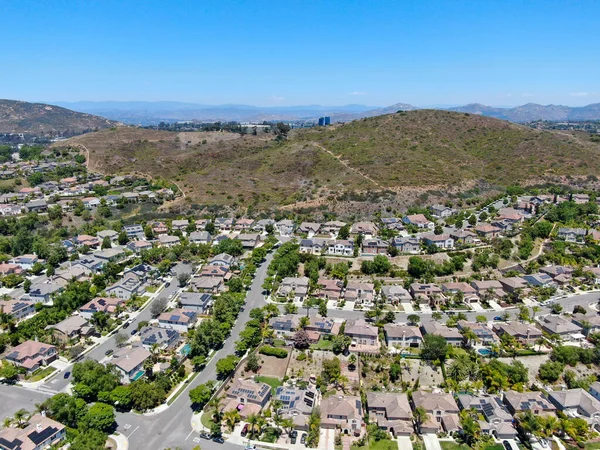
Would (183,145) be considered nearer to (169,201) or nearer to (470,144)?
(169,201)

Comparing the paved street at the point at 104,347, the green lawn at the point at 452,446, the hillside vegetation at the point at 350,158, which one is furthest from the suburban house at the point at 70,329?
the hillside vegetation at the point at 350,158

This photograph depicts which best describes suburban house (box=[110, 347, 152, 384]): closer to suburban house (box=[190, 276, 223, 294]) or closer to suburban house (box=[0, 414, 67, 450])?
suburban house (box=[0, 414, 67, 450])

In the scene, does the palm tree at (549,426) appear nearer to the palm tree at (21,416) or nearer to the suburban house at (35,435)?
the suburban house at (35,435)

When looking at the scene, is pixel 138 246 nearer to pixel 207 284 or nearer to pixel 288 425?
pixel 207 284

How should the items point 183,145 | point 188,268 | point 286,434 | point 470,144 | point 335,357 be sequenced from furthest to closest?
point 183,145 < point 470,144 < point 188,268 < point 335,357 < point 286,434

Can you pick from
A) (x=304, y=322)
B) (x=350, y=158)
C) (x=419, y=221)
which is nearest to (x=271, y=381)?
(x=304, y=322)

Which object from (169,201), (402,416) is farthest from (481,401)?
(169,201)
